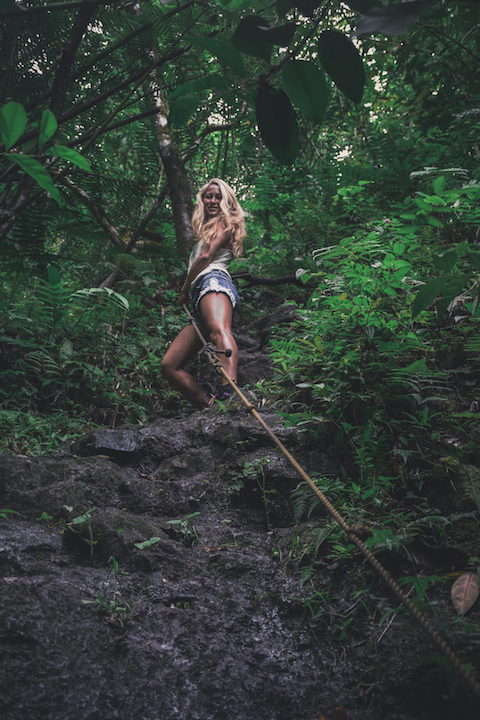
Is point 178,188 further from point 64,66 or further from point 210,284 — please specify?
point 64,66

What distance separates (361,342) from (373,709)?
1675 millimetres

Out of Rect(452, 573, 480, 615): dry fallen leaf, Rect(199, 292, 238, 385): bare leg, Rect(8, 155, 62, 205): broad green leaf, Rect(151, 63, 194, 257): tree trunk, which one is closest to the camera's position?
Rect(8, 155, 62, 205): broad green leaf

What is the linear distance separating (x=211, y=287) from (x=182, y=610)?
269 cm

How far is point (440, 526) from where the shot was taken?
1670 mm

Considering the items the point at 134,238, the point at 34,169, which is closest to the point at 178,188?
the point at 134,238

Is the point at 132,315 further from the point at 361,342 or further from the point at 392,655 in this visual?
the point at 392,655

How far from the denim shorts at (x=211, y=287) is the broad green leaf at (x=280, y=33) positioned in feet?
10.5

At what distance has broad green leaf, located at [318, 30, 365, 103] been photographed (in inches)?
26.4

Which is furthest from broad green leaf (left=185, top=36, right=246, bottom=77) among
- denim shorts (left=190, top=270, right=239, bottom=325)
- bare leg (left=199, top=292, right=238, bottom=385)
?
denim shorts (left=190, top=270, right=239, bottom=325)

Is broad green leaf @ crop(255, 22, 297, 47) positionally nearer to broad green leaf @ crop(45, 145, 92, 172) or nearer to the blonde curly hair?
broad green leaf @ crop(45, 145, 92, 172)

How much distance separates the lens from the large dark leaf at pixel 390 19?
562 millimetres

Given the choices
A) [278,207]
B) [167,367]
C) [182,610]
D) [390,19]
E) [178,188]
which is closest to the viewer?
[390,19]

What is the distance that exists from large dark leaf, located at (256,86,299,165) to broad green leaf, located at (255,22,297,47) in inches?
4.2

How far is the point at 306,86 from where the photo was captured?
0.70 m
